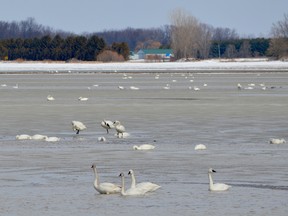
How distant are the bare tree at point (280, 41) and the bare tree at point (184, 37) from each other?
11.9 meters

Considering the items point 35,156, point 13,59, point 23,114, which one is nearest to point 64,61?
point 13,59

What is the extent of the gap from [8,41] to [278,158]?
128m

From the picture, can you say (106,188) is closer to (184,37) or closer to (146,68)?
(146,68)

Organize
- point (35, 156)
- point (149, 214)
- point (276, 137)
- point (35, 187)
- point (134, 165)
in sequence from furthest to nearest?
1. point (276, 137)
2. point (35, 156)
3. point (134, 165)
4. point (35, 187)
5. point (149, 214)

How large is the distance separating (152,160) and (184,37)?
13163 cm

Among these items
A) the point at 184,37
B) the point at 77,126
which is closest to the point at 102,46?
the point at 184,37

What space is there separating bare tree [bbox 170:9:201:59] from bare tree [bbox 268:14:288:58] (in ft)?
39.1

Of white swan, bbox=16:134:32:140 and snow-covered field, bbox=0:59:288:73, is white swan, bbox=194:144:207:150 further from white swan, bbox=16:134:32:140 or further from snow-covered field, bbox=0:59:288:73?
snow-covered field, bbox=0:59:288:73

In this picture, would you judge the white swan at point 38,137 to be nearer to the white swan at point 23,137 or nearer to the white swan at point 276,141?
the white swan at point 23,137

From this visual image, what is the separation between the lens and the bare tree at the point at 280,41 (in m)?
129

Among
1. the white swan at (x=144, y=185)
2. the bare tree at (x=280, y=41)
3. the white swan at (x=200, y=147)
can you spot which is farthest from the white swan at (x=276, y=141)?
the bare tree at (x=280, y=41)

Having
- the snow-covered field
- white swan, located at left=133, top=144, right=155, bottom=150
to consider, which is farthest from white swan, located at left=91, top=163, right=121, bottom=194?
the snow-covered field

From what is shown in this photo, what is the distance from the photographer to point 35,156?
1620 centimetres

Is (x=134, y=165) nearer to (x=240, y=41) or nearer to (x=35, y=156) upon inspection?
(x=35, y=156)
